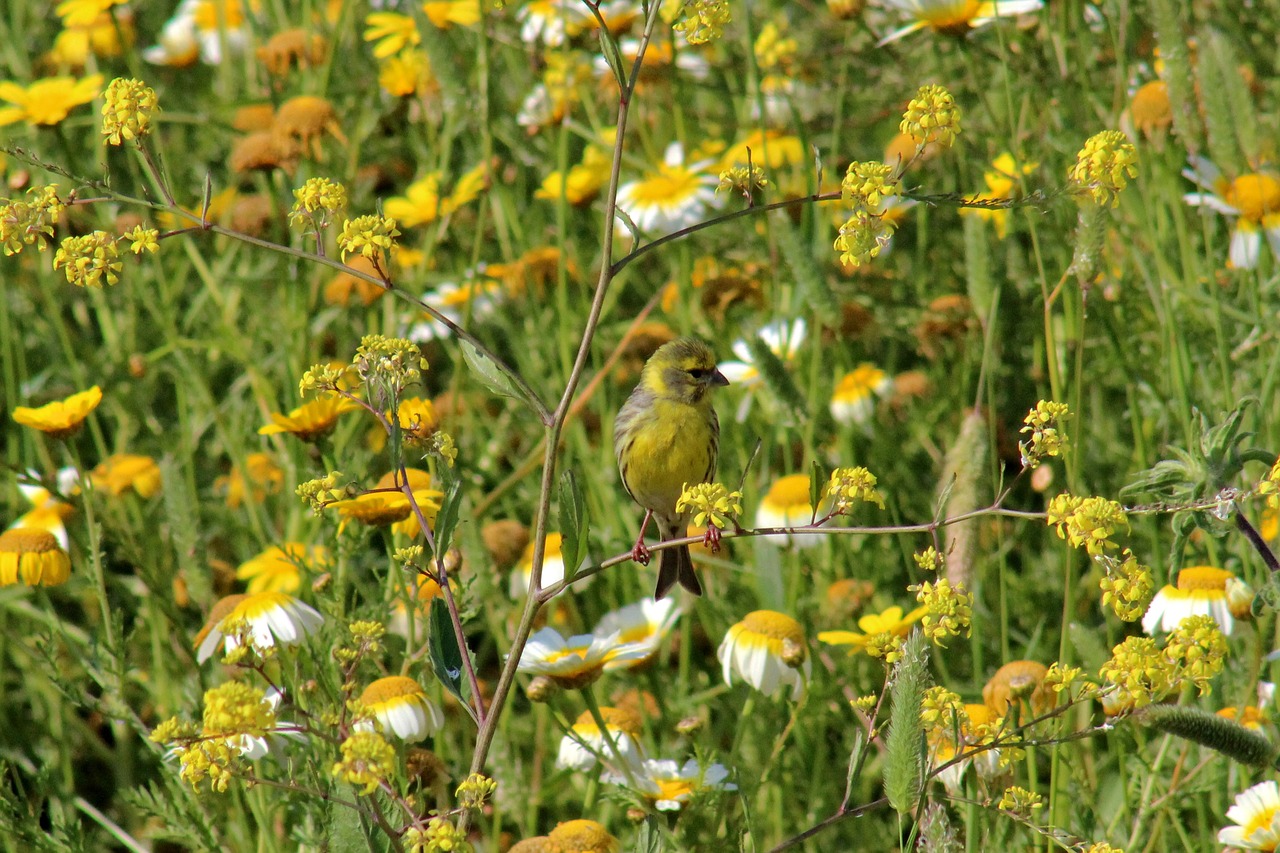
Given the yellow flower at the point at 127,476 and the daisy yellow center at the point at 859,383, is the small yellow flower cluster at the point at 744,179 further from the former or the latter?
the yellow flower at the point at 127,476

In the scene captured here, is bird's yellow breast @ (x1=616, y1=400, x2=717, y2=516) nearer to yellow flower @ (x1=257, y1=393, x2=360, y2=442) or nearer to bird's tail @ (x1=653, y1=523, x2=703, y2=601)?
bird's tail @ (x1=653, y1=523, x2=703, y2=601)

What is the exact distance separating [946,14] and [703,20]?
134 centimetres

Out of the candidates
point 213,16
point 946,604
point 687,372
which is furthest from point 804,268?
point 213,16

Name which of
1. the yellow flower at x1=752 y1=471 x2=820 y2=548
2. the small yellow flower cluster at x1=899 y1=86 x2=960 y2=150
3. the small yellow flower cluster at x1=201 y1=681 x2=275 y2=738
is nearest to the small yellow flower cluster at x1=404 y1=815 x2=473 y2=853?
the small yellow flower cluster at x1=201 y1=681 x2=275 y2=738

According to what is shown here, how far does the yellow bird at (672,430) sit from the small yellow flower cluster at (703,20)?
3.98ft

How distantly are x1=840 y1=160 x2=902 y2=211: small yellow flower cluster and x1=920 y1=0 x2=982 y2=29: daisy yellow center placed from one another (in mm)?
1395

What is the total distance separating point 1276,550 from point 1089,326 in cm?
126

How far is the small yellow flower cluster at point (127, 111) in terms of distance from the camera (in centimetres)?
140

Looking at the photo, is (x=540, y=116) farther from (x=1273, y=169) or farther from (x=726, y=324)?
(x=1273, y=169)

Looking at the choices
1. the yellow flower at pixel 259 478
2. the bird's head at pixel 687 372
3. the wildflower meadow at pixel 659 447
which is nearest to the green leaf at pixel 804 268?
the wildflower meadow at pixel 659 447

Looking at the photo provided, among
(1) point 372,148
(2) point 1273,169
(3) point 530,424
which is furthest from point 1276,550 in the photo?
(1) point 372,148

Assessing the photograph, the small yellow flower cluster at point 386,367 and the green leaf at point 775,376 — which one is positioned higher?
the small yellow flower cluster at point 386,367

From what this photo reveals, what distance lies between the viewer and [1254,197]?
261 centimetres

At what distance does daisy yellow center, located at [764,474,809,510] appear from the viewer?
2.62 m
